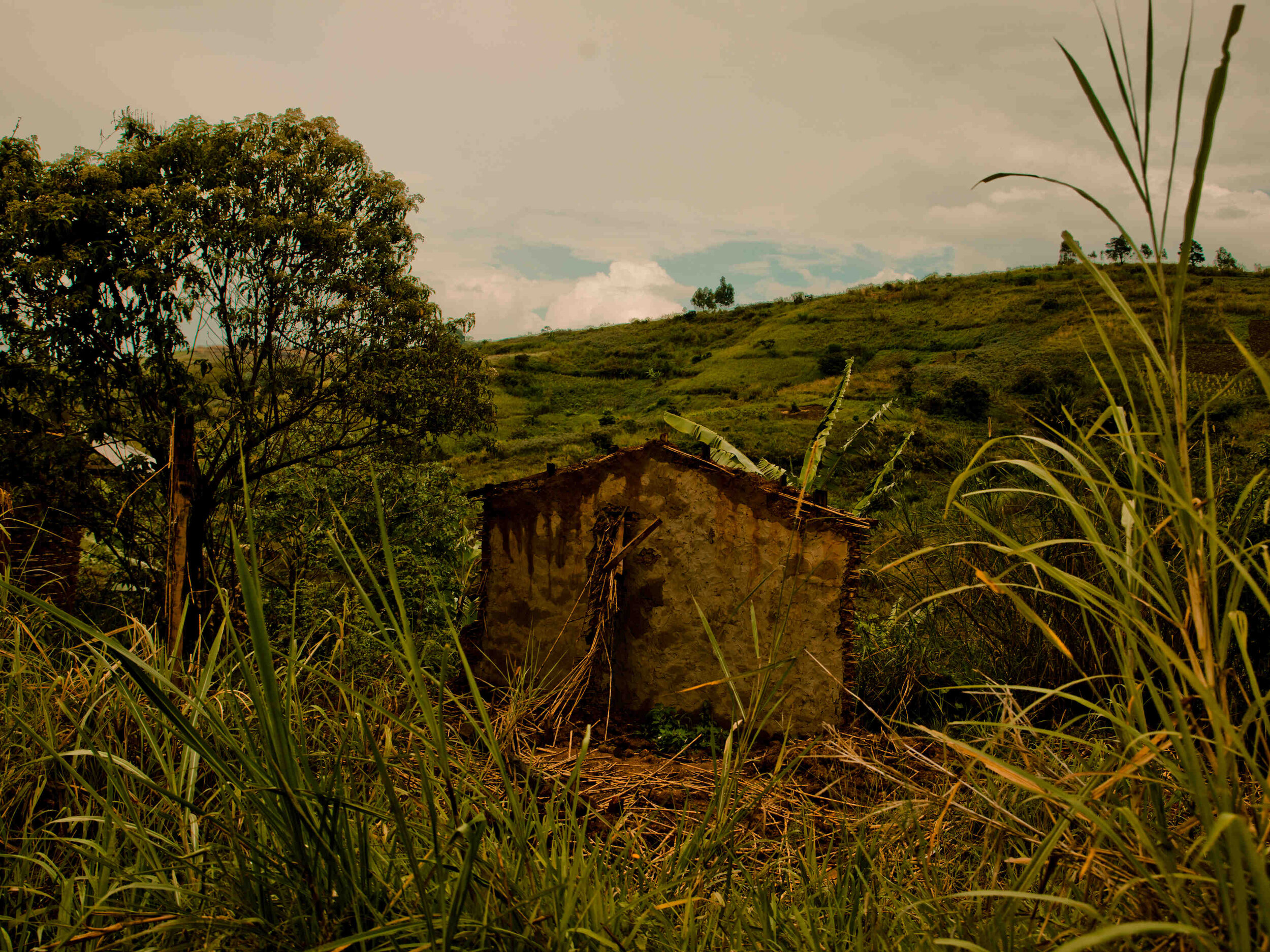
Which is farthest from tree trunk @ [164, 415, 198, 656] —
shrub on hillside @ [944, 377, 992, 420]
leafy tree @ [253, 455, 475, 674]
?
shrub on hillside @ [944, 377, 992, 420]

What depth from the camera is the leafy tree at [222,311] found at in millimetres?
11047

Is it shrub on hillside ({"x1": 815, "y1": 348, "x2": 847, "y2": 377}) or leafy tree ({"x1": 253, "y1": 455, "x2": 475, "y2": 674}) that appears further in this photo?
shrub on hillside ({"x1": 815, "y1": 348, "x2": 847, "y2": 377})

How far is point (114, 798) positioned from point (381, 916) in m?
1.37

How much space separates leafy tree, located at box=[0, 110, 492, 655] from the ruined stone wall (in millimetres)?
3730

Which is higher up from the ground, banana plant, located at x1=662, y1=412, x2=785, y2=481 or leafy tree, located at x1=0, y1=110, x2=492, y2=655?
leafy tree, located at x1=0, y1=110, x2=492, y2=655

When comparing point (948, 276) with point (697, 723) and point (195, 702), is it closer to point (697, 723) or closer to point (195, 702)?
point (697, 723)

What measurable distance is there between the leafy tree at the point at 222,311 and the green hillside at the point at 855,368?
117 inches

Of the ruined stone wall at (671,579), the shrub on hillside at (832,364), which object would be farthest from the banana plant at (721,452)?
the shrub on hillside at (832,364)

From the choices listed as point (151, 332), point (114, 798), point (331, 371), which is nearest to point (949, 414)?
point (331, 371)

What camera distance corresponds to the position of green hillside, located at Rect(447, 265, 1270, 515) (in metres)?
33.8

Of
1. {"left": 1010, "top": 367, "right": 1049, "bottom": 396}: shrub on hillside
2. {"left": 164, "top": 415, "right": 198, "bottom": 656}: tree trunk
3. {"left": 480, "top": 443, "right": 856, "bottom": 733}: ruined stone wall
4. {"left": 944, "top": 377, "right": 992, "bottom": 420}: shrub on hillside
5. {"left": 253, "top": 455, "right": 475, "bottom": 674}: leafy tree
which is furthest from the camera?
{"left": 1010, "top": 367, "right": 1049, "bottom": 396}: shrub on hillside

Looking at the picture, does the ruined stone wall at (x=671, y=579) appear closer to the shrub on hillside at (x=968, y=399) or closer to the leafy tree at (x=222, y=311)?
the leafy tree at (x=222, y=311)

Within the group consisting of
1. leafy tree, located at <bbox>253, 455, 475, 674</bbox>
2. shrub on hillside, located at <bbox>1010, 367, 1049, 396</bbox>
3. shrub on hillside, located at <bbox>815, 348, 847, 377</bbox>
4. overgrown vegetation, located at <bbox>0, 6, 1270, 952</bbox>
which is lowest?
leafy tree, located at <bbox>253, 455, 475, 674</bbox>

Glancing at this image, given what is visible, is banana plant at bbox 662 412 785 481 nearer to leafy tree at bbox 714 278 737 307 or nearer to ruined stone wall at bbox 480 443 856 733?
ruined stone wall at bbox 480 443 856 733
